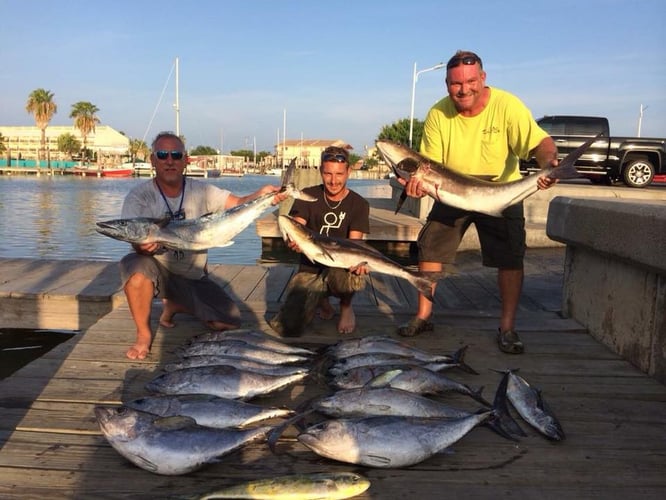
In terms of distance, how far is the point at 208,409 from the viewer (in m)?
2.91

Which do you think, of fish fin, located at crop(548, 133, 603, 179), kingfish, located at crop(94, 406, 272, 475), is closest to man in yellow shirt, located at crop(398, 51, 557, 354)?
fish fin, located at crop(548, 133, 603, 179)

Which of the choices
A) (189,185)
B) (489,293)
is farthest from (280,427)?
(489,293)

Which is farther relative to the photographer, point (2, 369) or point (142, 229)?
point (2, 369)

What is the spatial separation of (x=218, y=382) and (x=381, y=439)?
3.94ft

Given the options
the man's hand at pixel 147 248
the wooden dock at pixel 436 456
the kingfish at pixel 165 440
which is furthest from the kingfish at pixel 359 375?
the man's hand at pixel 147 248

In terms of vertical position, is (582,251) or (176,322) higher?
(582,251)

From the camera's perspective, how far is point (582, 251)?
4.98 metres

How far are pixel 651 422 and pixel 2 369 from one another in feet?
21.0

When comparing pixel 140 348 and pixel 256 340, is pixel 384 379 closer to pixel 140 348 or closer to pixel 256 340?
pixel 256 340

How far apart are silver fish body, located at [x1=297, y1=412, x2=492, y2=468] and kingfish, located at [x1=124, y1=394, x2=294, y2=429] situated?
372mm

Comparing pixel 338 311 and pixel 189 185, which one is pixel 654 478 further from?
pixel 189 185

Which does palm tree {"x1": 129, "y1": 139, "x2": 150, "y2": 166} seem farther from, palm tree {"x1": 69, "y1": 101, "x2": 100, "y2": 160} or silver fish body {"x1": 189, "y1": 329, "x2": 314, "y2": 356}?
silver fish body {"x1": 189, "y1": 329, "x2": 314, "y2": 356}

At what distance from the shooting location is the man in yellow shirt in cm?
435

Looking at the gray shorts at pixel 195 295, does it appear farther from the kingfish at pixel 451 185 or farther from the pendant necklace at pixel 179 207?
the kingfish at pixel 451 185
